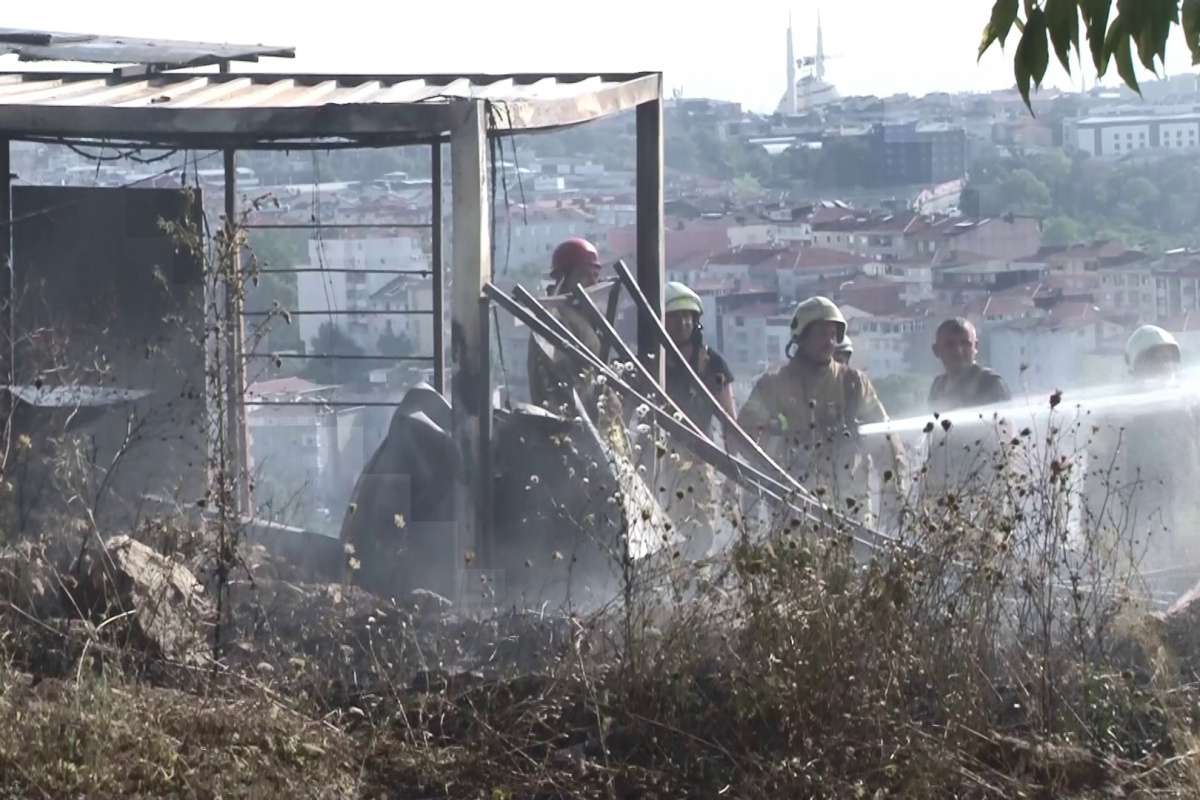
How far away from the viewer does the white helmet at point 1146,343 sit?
382 inches

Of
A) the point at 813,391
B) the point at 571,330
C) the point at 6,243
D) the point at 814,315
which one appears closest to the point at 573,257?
the point at 571,330

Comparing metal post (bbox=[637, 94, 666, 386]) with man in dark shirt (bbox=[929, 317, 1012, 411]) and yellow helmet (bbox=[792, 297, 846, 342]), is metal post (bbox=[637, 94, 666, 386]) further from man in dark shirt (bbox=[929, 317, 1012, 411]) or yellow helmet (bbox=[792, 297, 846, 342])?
man in dark shirt (bbox=[929, 317, 1012, 411])

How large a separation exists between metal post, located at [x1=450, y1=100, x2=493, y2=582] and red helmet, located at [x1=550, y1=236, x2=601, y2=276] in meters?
1.57

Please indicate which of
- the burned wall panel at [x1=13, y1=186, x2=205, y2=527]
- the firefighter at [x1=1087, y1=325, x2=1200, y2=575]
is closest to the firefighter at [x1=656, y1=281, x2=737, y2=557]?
the firefighter at [x1=1087, y1=325, x2=1200, y2=575]

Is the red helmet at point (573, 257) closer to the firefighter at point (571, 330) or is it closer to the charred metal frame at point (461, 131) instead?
the firefighter at point (571, 330)

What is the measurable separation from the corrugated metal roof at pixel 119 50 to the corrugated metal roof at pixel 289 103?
115mm

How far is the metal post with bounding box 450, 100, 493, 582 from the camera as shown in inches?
298

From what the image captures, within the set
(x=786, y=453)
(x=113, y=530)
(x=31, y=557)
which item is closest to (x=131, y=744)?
(x=31, y=557)

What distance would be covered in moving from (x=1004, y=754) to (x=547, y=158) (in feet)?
83.6

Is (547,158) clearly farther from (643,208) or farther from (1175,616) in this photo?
(1175,616)

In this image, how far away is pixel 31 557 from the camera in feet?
19.3

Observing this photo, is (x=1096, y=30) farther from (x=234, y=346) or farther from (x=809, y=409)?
(x=809, y=409)

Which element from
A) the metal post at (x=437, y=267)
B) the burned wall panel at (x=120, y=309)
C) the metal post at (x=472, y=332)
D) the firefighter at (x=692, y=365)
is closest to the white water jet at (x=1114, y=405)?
the firefighter at (x=692, y=365)

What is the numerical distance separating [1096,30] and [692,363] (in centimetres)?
667
